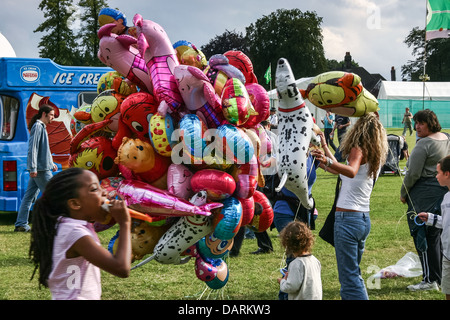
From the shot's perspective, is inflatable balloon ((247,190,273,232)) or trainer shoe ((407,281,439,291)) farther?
trainer shoe ((407,281,439,291))

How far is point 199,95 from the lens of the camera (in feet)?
12.0

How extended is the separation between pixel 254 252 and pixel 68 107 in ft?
13.6

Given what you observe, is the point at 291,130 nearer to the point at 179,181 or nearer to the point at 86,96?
the point at 179,181

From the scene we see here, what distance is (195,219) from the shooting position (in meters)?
3.62

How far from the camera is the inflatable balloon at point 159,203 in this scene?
3.48 meters

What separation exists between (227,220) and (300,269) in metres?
0.61

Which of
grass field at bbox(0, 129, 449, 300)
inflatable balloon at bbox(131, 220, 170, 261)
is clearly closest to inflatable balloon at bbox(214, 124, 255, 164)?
inflatable balloon at bbox(131, 220, 170, 261)

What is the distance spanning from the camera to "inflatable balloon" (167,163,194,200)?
142 inches

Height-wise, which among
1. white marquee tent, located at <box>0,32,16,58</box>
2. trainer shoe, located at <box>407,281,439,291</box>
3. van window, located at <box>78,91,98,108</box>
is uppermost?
white marquee tent, located at <box>0,32,16,58</box>

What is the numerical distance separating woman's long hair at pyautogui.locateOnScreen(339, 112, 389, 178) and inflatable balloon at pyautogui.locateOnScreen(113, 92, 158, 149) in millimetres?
1518

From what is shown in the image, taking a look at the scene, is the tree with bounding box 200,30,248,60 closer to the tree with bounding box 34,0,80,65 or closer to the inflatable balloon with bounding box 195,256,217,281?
the tree with bounding box 34,0,80,65

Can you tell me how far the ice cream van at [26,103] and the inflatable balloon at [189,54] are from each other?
4596 millimetres
